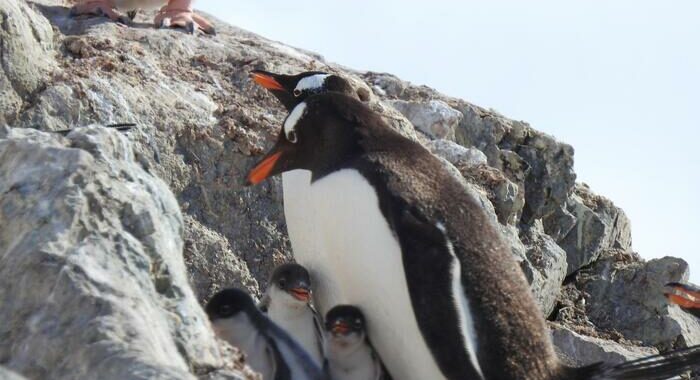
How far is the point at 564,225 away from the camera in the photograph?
410 inches

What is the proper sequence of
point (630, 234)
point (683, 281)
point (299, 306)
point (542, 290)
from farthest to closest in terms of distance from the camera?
1. point (630, 234)
2. point (683, 281)
3. point (542, 290)
4. point (299, 306)

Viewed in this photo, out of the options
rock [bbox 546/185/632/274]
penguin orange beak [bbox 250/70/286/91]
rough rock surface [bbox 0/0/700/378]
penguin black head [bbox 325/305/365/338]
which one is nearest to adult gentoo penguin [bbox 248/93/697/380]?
penguin black head [bbox 325/305/365/338]

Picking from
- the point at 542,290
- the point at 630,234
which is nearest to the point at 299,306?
the point at 542,290

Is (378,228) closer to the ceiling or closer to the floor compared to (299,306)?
closer to the ceiling

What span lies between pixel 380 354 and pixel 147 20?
14.9 ft

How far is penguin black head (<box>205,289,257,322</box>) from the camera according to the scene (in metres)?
5.98

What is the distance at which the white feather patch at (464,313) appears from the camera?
5996 mm

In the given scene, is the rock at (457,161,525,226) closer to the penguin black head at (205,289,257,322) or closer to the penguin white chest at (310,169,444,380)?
the penguin white chest at (310,169,444,380)

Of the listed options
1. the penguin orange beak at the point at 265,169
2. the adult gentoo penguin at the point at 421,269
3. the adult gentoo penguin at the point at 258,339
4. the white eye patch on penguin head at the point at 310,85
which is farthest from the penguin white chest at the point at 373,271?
the white eye patch on penguin head at the point at 310,85

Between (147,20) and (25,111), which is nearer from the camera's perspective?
(25,111)

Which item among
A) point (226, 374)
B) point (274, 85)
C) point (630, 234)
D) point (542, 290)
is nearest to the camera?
point (226, 374)

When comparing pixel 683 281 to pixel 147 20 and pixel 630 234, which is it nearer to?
pixel 630 234

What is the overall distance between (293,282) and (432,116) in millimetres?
3836

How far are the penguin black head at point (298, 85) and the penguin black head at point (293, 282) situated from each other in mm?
1929
